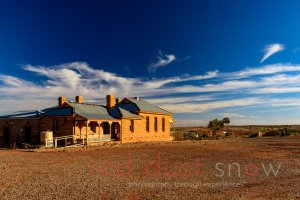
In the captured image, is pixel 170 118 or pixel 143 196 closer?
pixel 143 196

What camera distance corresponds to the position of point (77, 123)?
96.3ft

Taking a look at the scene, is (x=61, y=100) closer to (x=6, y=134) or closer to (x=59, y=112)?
(x=59, y=112)

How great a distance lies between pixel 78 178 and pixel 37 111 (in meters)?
20.7

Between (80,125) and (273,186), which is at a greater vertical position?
(80,125)

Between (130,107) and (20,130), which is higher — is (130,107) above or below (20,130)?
above

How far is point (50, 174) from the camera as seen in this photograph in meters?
12.7

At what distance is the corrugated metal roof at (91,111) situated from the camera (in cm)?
2886

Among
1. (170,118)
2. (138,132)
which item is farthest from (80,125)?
(170,118)

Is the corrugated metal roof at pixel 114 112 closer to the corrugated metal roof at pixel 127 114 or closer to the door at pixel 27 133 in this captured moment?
the corrugated metal roof at pixel 127 114

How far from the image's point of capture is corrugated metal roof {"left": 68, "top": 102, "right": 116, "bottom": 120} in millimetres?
28862

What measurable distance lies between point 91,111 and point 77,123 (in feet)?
7.77

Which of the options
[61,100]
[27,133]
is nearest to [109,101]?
[61,100]

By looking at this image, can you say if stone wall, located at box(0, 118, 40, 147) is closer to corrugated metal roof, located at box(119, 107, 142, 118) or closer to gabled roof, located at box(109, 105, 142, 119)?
gabled roof, located at box(109, 105, 142, 119)

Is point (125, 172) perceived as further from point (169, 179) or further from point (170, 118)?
point (170, 118)
